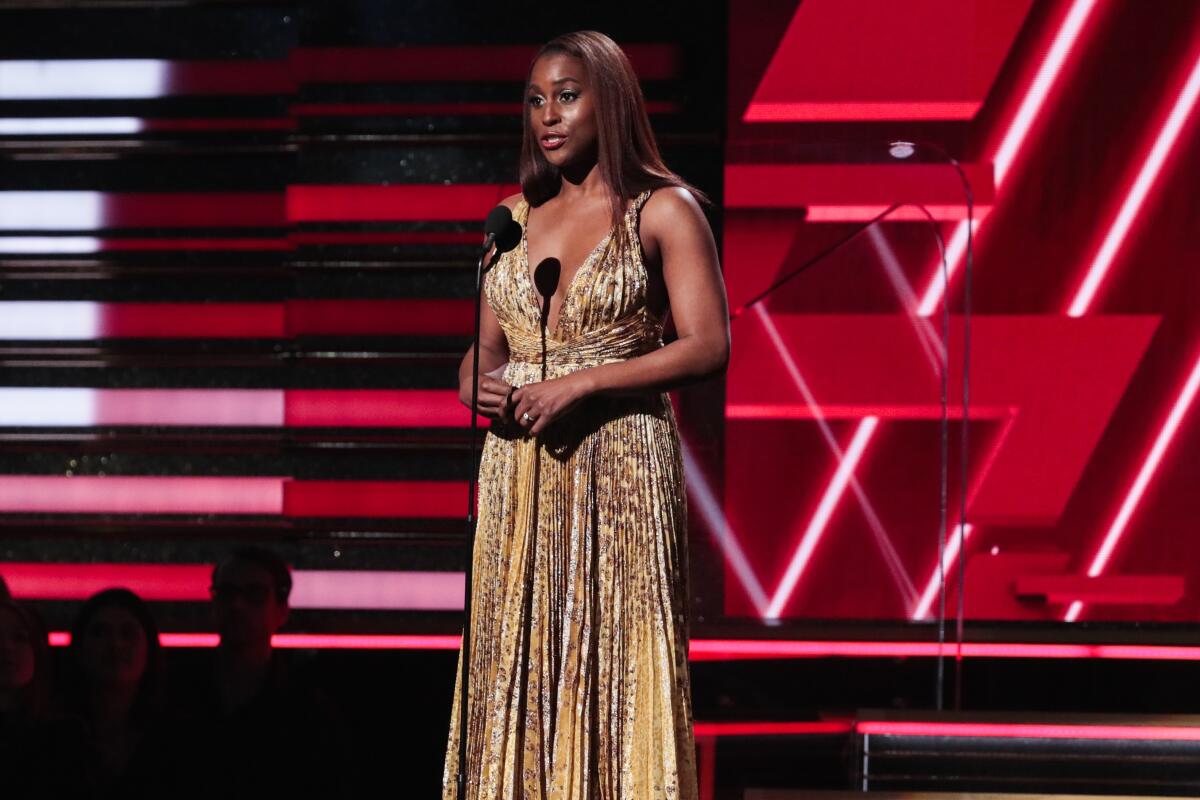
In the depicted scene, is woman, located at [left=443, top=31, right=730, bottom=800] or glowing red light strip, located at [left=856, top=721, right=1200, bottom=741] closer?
woman, located at [left=443, top=31, right=730, bottom=800]

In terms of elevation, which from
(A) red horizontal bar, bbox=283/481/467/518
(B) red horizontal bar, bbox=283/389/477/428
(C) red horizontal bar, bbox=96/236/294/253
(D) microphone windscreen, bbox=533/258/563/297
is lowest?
(D) microphone windscreen, bbox=533/258/563/297

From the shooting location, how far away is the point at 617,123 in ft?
6.84

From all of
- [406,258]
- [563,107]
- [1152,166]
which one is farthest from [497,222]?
[1152,166]

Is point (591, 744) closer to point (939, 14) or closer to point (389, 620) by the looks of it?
point (389, 620)

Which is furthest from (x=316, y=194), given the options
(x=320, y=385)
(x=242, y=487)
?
(x=242, y=487)

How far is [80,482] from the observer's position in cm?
459

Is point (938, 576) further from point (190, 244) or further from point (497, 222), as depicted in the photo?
point (190, 244)

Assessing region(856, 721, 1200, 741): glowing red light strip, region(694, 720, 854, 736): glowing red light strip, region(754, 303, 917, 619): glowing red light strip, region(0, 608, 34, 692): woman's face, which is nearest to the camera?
region(0, 608, 34, 692): woman's face

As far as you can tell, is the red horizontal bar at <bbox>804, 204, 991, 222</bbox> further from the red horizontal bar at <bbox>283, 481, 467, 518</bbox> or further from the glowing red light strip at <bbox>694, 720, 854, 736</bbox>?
the red horizontal bar at <bbox>283, 481, 467, 518</bbox>

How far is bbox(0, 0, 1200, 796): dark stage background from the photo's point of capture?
4.39 m

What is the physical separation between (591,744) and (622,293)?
620 millimetres

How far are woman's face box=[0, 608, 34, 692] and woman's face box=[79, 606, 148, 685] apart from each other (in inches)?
4.1

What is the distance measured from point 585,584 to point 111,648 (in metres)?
1.20

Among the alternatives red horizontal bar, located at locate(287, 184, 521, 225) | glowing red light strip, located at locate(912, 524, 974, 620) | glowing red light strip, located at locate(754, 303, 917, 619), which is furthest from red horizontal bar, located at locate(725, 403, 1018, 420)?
red horizontal bar, located at locate(287, 184, 521, 225)
